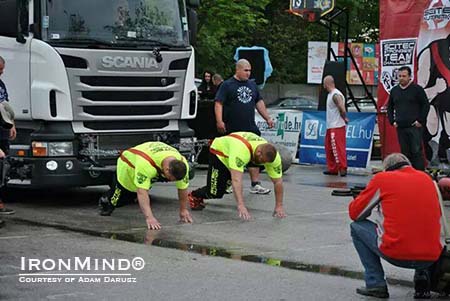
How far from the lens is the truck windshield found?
38.6ft

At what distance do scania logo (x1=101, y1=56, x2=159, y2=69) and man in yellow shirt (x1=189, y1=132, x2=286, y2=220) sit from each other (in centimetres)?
150

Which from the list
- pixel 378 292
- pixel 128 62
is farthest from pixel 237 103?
pixel 378 292

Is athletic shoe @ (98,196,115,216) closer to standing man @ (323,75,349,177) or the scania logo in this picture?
the scania logo

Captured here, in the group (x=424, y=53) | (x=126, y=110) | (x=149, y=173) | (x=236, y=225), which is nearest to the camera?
(x=149, y=173)

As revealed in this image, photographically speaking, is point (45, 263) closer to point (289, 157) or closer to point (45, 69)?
point (45, 69)

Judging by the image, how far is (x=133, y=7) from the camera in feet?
40.9

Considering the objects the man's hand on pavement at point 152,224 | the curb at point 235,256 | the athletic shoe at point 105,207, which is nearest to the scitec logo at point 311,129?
the athletic shoe at point 105,207

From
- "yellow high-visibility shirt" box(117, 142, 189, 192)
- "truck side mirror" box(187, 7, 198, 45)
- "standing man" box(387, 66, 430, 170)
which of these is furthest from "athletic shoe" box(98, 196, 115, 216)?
"standing man" box(387, 66, 430, 170)

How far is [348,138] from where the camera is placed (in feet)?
60.9

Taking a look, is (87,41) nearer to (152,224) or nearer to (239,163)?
(239,163)

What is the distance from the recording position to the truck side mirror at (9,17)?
38.4 ft

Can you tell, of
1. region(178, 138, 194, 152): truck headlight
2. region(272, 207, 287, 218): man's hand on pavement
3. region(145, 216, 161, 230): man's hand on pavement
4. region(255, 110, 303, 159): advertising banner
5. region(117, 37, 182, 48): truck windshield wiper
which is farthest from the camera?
region(255, 110, 303, 159): advertising banner

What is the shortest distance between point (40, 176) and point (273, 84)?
31805 mm

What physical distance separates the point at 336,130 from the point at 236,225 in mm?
6783
